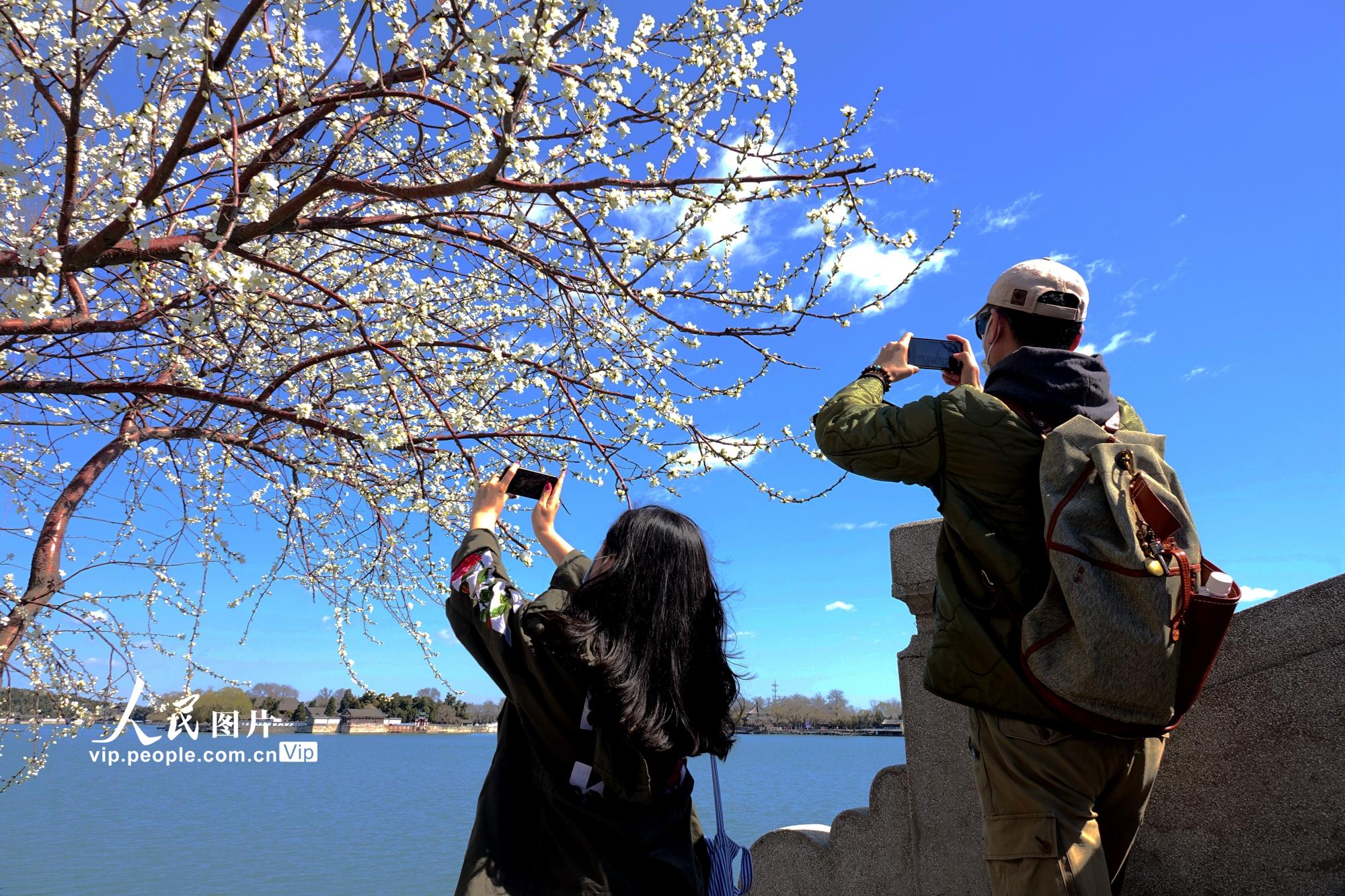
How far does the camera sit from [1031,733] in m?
1.72

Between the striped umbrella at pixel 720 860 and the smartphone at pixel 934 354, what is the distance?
1.30 metres

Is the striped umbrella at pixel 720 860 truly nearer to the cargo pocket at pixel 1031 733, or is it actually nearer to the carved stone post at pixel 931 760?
the cargo pocket at pixel 1031 733

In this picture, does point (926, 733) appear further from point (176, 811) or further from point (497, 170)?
point (176, 811)

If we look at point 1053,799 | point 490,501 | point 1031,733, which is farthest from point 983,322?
point 490,501

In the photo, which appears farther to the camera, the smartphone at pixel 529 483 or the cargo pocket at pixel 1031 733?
the smartphone at pixel 529 483

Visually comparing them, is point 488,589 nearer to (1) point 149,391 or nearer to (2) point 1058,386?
(2) point 1058,386

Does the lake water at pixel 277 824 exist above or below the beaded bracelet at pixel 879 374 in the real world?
below

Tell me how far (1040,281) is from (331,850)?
21776 mm

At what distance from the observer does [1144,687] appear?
161 centimetres

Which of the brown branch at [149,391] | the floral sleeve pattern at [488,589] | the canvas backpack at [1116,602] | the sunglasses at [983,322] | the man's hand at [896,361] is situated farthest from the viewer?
the brown branch at [149,391]

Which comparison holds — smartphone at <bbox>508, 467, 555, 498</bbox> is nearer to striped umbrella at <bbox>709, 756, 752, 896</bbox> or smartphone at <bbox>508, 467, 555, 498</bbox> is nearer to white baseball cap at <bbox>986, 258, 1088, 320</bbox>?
striped umbrella at <bbox>709, 756, 752, 896</bbox>

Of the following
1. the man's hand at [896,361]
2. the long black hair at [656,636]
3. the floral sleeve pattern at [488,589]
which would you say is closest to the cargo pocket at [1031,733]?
the long black hair at [656,636]

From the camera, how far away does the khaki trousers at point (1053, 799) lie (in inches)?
65.5

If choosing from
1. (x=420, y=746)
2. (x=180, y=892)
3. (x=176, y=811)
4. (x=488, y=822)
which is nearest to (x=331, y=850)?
(x=180, y=892)
